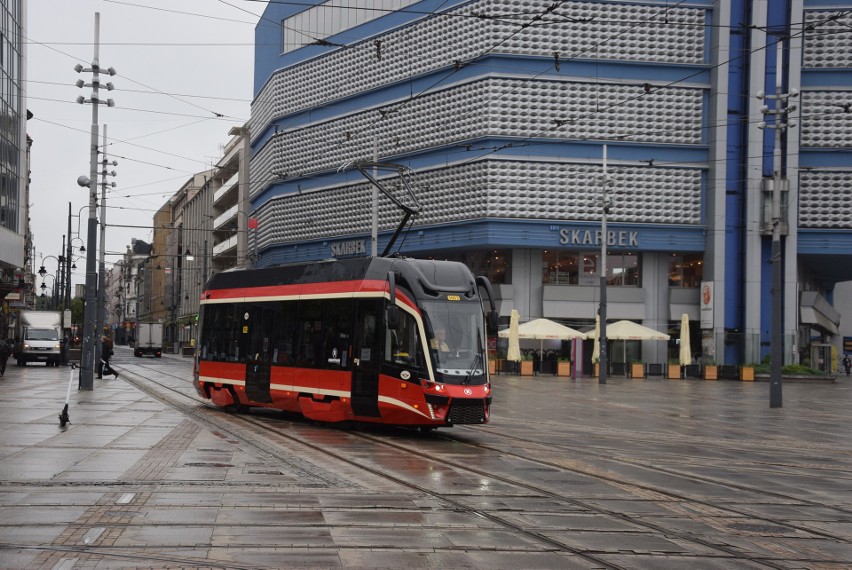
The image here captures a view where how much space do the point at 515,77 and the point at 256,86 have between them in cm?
3181

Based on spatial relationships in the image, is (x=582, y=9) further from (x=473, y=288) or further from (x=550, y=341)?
(x=473, y=288)

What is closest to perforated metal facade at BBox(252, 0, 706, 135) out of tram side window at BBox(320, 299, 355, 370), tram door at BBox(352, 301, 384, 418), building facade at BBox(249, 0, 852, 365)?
building facade at BBox(249, 0, 852, 365)

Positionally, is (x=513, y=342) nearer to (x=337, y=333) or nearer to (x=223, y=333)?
(x=223, y=333)

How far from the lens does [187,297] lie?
A: 382 feet

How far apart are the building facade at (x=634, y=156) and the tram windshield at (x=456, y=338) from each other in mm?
36764

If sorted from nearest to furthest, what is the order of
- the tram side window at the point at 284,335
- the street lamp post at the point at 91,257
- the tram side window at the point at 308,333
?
the tram side window at the point at 308,333 → the tram side window at the point at 284,335 → the street lamp post at the point at 91,257

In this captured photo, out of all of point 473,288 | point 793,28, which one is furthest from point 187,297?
point 473,288

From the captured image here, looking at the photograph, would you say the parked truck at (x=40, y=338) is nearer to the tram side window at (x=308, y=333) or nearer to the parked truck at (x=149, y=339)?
the parked truck at (x=149, y=339)

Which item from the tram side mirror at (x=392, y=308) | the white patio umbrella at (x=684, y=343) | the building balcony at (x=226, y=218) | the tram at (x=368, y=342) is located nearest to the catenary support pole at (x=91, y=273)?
the tram at (x=368, y=342)

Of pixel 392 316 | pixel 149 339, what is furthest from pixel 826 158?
pixel 149 339

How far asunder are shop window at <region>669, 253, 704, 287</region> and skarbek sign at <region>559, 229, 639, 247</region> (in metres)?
3.46

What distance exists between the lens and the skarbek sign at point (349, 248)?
6594 cm

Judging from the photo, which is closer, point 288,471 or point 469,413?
point 288,471

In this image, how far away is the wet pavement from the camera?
28.4ft
